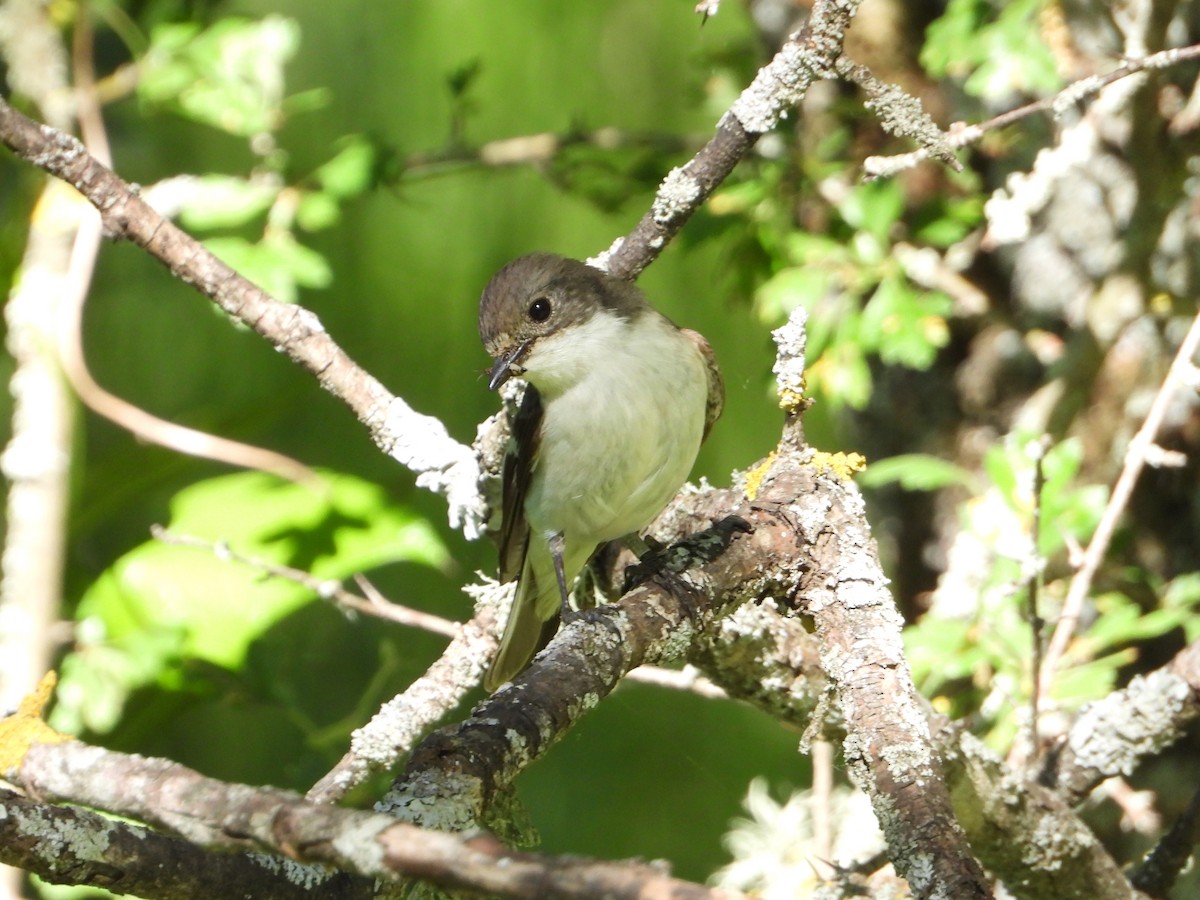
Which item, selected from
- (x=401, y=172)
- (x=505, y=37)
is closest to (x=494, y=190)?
(x=505, y=37)

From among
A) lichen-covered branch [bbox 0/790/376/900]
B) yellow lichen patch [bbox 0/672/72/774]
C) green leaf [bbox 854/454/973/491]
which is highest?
green leaf [bbox 854/454/973/491]

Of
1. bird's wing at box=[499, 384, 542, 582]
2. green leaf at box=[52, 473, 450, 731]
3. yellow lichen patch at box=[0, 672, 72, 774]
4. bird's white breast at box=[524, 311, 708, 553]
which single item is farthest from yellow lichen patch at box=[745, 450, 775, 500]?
green leaf at box=[52, 473, 450, 731]

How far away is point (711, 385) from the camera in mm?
2660

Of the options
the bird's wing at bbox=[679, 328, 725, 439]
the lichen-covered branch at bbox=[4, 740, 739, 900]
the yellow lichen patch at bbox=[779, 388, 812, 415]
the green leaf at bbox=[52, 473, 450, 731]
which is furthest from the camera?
the green leaf at bbox=[52, 473, 450, 731]

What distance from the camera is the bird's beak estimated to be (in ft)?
8.09

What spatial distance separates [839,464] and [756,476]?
0.19m

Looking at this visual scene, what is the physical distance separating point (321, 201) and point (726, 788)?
8.86ft

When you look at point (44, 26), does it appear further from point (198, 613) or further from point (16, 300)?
point (198, 613)

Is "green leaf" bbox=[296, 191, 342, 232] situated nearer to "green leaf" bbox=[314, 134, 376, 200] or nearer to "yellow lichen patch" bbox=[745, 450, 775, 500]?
"green leaf" bbox=[314, 134, 376, 200]

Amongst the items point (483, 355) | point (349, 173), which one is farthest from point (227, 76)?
point (483, 355)

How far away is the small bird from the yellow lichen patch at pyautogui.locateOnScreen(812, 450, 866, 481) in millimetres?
495

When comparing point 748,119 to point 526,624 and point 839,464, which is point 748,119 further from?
point 526,624

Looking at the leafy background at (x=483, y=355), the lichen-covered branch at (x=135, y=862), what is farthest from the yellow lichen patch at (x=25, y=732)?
the leafy background at (x=483, y=355)

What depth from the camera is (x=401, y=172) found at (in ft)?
11.6
